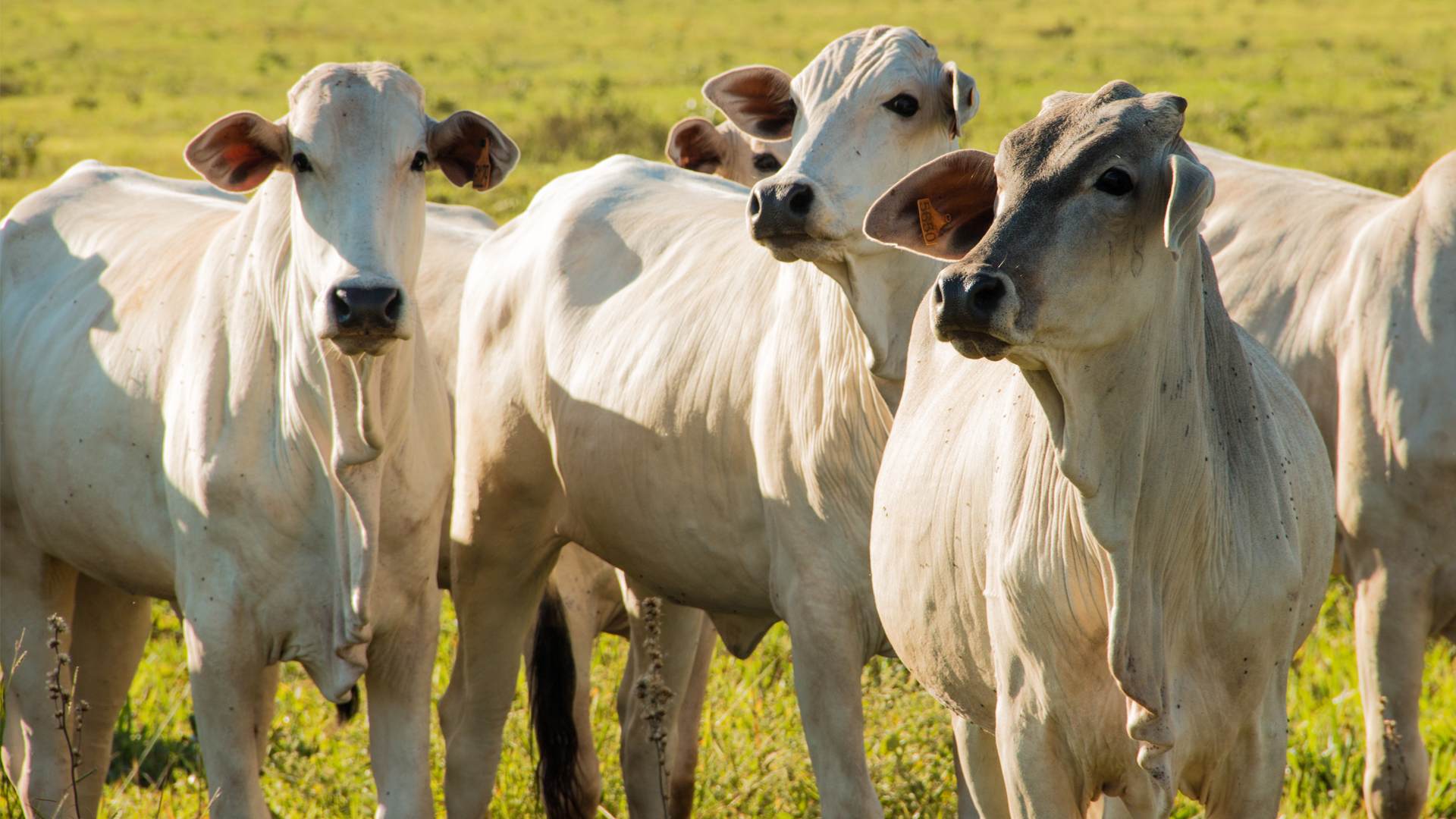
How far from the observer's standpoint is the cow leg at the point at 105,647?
17.0ft

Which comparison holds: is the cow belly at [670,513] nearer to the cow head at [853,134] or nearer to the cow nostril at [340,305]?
the cow head at [853,134]

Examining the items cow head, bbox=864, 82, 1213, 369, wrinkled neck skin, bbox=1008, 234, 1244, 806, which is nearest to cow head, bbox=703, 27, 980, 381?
cow head, bbox=864, 82, 1213, 369

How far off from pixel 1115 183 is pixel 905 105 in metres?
1.39

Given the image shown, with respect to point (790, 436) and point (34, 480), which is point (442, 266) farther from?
point (790, 436)

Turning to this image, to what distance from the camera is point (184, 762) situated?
5.59 metres

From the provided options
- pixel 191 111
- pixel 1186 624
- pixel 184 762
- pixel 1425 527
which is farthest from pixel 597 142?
pixel 1186 624

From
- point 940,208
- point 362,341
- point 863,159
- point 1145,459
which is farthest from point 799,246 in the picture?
point 1145,459

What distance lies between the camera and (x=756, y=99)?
454 centimetres

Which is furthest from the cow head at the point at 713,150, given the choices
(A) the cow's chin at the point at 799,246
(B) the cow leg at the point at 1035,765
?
(B) the cow leg at the point at 1035,765

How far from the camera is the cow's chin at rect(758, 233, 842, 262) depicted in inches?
140

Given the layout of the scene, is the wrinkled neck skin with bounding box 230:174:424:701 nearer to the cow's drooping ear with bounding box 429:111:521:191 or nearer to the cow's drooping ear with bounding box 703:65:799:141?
the cow's drooping ear with bounding box 429:111:521:191

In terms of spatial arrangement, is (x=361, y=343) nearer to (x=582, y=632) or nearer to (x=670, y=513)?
(x=670, y=513)

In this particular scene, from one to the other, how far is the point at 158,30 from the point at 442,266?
80.6 feet

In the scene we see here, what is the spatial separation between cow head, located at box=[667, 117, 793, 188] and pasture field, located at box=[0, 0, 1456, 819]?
197 centimetres
